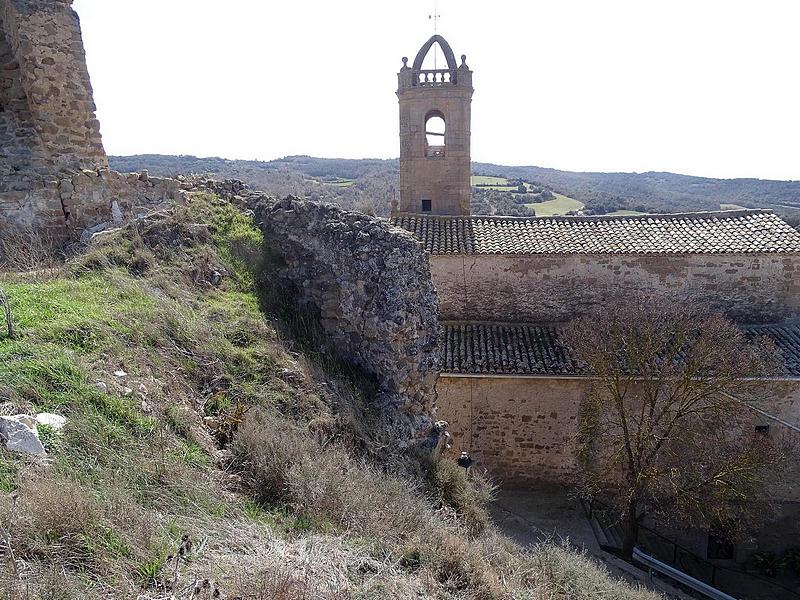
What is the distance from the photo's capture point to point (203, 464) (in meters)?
3.62

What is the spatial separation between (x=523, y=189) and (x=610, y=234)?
40.7 m

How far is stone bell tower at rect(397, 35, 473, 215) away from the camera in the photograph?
14.8 metres

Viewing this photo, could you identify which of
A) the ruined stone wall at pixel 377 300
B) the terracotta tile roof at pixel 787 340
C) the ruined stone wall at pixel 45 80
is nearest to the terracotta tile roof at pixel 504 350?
the terracotta tile roof at pixel 787 340

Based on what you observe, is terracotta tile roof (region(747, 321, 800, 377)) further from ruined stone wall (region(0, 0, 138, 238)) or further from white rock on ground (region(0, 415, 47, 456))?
white rock on ground (region(0, 415, 47, 456))

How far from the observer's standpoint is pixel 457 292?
1211 centimetres

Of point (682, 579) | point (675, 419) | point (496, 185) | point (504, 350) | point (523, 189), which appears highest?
point (496, 185)

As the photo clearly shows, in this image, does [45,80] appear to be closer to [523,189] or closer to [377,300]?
[377,300]

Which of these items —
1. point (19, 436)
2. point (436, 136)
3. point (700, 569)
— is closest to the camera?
point (19, 436)

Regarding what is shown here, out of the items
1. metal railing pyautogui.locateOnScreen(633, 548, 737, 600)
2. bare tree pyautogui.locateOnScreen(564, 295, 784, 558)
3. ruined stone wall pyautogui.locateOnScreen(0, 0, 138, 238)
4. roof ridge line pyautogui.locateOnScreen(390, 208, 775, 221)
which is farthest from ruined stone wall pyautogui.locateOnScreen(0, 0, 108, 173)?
metal railing pyautogui.locateOnScreen(633, 548, 737, 600)

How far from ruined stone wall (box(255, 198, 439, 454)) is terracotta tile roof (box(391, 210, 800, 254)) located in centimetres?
589

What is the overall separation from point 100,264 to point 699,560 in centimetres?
1133

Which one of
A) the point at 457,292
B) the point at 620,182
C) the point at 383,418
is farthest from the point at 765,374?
the point at 620,182

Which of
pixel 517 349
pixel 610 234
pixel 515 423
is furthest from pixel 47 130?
pixel 610 234

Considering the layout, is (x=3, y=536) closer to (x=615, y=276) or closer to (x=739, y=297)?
(x=615, y=276)
